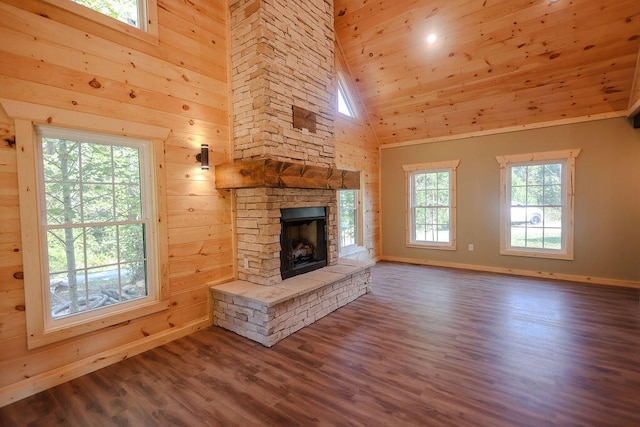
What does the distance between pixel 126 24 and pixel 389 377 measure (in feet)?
11.9

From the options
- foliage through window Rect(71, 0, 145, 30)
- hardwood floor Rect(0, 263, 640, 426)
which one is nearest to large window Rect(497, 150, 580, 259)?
hardwood floor Rect(0, 263, 640, 426)

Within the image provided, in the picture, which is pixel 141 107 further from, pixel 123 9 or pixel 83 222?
pixel 83 222

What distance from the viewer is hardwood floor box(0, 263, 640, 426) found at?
190 centimetres

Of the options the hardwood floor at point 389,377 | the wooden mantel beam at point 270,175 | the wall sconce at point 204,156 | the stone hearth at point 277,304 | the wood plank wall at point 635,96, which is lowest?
the hardwood floor at point 389,377

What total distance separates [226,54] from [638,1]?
4638mm

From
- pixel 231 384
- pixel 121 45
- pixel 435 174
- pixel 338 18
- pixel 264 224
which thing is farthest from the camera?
pixel 435 174

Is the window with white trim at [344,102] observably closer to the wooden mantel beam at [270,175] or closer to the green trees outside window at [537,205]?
the wooden mantel beam at [270,175]

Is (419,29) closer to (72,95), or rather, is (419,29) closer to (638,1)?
(638,1)

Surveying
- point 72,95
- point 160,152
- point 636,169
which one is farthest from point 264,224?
point 636,169

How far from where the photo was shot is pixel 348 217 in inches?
230

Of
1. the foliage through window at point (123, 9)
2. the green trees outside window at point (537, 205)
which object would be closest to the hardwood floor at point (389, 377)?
the green trees outside window at point (537, 205)

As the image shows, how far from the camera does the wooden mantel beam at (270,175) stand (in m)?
2.97

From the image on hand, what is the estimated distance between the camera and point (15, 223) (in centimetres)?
212

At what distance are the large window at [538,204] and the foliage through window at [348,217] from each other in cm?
263
